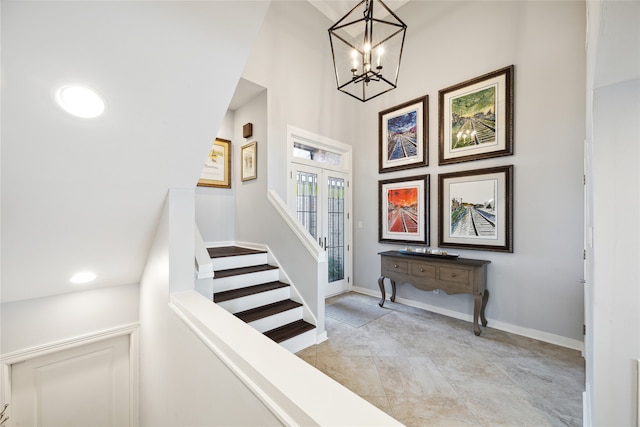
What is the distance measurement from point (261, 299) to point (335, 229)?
1925mm

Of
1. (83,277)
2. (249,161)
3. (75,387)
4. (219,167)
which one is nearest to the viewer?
(83,277)

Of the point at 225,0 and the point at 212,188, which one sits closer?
the point at 225,0

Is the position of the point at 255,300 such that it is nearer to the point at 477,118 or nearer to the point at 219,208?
the point at 219,208

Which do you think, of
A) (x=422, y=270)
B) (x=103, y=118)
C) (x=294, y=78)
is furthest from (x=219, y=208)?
(x=422, y=270)

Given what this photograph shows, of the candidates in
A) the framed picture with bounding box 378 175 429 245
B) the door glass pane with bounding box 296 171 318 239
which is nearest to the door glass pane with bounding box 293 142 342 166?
the door glass pane with bounding box 296 171 318 239

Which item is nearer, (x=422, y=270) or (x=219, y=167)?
(x=422, y=270)

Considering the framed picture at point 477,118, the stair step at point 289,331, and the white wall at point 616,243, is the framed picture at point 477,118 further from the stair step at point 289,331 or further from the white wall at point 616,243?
the stair step at point 289,331

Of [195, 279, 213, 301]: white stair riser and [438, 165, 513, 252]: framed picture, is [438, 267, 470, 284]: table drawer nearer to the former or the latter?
[438, 165, 513, 252]: framed picture

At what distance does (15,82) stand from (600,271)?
2.52 meters

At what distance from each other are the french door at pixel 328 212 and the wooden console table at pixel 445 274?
1049 millimetres

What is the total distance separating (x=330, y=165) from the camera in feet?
13.7

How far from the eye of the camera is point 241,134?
3.79 meters

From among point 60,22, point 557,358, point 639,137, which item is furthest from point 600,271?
point 60,22

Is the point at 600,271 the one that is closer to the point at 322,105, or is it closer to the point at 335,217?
the point at 335,217
